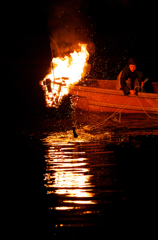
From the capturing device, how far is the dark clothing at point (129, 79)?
965 centimetres

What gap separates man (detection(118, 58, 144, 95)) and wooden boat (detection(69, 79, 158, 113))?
294 mm

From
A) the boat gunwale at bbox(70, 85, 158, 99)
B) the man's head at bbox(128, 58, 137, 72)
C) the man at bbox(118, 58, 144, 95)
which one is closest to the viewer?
the boat gunwale at bbox(70, 85, 158, 99)

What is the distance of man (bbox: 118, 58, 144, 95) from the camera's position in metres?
9.59

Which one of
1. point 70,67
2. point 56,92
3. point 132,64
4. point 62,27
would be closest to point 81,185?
point 132,64

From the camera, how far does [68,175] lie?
5.04 m

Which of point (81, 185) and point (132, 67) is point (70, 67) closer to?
point (132, 67)

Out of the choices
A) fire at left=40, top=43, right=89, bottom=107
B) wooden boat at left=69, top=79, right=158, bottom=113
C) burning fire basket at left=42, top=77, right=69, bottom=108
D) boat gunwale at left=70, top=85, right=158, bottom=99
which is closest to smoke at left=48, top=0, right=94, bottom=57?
fire at left=40, top=43, right=89, bottom=107

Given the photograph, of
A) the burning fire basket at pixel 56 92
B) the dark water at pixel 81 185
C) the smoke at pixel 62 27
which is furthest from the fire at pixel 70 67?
the dark water at pixel 81 185

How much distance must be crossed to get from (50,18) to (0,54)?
17845 millimetres

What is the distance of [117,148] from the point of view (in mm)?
6023

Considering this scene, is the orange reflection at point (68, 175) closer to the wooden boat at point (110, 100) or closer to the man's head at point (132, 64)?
the wooden boat at point (110, 100)

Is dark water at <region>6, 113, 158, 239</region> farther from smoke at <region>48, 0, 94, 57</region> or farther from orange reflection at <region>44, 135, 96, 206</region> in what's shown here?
smoke at <region>48, 0, 94, 57</region>

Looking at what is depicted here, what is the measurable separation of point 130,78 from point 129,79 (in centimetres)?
7

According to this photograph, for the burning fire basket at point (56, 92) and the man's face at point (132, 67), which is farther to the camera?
the burning fire basket at point (56, 92)
